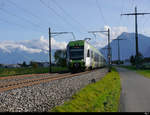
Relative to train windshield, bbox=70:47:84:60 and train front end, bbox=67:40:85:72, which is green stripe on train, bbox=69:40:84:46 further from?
train windshield, bbox=70:47:84:60

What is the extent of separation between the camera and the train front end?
2653 cm

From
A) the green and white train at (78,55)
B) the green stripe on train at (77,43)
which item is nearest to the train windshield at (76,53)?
the green and white train at (78,55)

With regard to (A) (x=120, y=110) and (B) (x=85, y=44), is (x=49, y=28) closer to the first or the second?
(B) (x=85, y=44)

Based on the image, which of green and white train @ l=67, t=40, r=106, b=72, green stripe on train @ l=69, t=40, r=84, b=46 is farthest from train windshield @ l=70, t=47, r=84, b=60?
green stripe on train @ l=69, t=40, r=84, b=46

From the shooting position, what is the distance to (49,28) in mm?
34969

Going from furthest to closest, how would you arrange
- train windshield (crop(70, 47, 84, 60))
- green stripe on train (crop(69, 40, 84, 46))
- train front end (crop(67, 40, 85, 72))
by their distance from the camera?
green stripe on train (crop(69, 40, 84, 46)) → train windshield (crop(70, 47, 84, 60)) → train front end (crop(67, 40, 85, 72))

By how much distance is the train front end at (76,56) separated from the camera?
87.0ft

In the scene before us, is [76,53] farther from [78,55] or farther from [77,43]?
[77,43]

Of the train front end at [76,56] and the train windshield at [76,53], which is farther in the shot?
the train windshield at [76,53]

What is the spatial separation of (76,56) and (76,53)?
0.37m

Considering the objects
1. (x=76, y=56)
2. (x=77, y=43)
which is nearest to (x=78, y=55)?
(x=76, y=56)

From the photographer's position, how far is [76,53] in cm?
A: 2703

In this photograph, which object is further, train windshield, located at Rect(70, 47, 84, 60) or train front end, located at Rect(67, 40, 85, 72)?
train windshield, located at Rect(70, 47, 84, 60)

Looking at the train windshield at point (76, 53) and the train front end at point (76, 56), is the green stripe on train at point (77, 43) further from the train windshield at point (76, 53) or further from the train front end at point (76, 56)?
the train windshield at point (76, 53)
